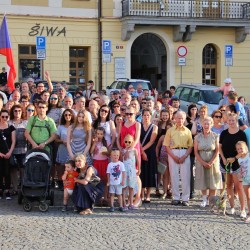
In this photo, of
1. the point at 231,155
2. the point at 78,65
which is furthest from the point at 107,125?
the point at 78,65

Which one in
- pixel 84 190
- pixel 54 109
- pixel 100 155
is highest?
pixel 54 109

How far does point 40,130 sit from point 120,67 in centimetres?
1846

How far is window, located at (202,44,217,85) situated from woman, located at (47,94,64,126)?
20180mm

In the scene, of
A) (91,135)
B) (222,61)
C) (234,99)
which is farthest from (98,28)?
(91,135)

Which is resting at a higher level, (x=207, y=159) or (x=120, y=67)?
(x=120, y=67)

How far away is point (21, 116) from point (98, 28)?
18147 mm

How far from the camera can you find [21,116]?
10.4m

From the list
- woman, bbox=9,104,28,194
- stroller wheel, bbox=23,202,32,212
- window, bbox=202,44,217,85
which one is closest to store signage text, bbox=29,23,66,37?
window, bbox=202,44,217,85

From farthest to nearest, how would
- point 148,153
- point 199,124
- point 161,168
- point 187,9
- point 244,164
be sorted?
point 187,9, point 199,124, point 161,168, point 148,153, point 244,164

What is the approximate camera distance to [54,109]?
11.0 metres

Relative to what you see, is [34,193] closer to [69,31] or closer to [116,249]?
[116,249]

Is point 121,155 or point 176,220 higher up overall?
point 121,155

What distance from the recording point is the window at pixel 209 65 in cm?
3041

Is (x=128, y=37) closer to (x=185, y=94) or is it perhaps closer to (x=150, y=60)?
(x=150, y=60)
